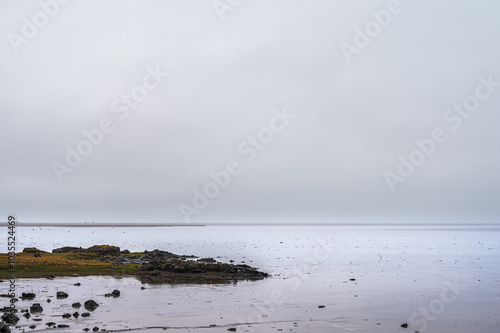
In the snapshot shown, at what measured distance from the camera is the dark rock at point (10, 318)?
23750mm

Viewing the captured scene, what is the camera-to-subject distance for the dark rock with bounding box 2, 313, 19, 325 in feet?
77.9

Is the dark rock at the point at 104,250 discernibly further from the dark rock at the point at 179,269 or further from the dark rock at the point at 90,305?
the dark rock at the point at 90,305

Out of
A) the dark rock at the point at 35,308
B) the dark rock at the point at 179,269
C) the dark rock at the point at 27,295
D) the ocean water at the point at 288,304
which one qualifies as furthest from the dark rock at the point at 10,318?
the dark rock at the point at 179,269

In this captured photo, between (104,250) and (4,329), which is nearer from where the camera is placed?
(4,329)

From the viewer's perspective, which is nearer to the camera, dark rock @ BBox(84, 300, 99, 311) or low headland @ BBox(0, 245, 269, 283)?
dark rock @ BBox(84, 300, 99, 311)

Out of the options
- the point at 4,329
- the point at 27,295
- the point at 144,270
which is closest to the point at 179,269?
the point at 144,270

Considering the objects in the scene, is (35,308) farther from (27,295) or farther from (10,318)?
(27,295)

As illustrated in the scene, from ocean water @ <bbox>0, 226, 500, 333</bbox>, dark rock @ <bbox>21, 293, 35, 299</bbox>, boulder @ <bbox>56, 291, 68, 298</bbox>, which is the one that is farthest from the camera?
boulder @ <bbox>56, 291, 68, 298</bbox>

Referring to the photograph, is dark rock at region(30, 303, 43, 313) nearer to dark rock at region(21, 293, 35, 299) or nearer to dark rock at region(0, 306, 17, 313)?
dark rock at region(0, 306, 17, 313)

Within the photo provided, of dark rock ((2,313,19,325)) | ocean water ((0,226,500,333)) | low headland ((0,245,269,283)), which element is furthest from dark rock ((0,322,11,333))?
low headland ((0,245,269,283))

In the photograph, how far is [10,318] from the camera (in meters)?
24.0

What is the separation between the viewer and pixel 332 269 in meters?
59.5

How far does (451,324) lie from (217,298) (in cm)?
1680

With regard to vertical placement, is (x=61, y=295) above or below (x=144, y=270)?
below
